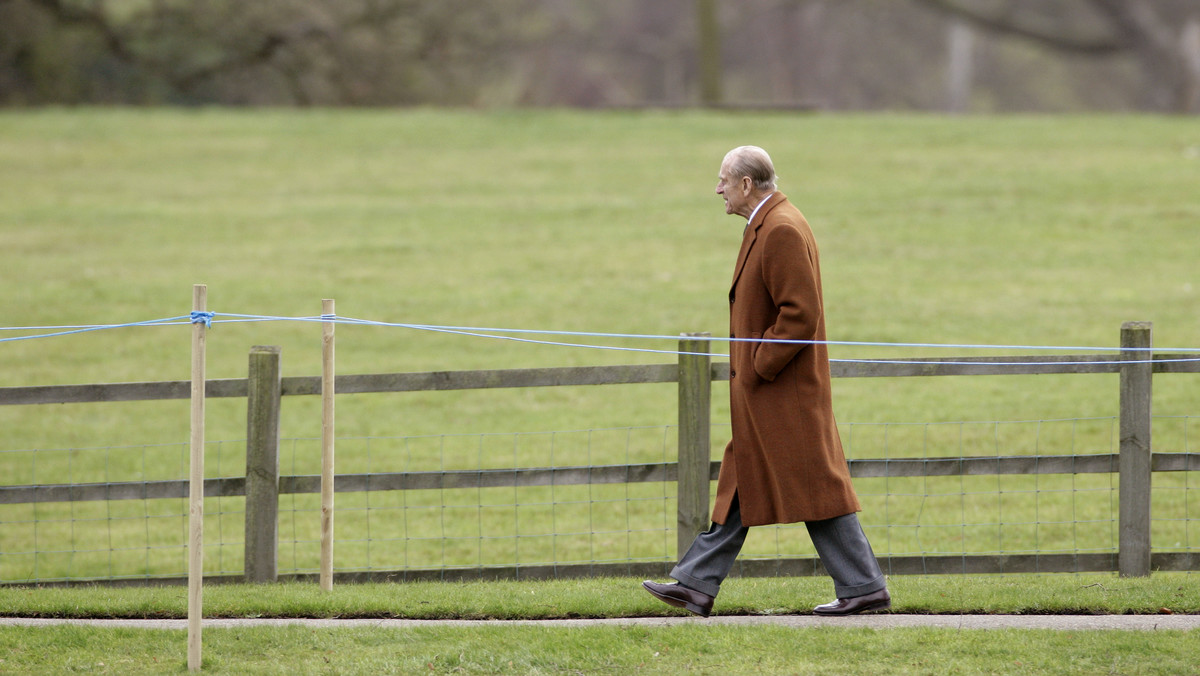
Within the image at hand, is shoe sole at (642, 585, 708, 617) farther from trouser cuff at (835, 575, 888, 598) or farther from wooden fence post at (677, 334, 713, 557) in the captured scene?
wooden fence post at (677, 334, 713, 557)

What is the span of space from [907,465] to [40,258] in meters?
13.7

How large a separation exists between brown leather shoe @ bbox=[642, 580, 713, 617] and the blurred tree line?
85.7ft

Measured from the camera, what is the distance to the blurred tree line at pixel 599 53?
3306 cm

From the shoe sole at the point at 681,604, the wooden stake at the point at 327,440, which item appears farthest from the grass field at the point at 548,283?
the shoe sole at the point at 681,604

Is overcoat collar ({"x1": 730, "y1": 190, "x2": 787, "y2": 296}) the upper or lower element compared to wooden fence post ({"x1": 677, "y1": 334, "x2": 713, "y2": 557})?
upper

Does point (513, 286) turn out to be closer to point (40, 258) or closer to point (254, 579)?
point (40, 258)

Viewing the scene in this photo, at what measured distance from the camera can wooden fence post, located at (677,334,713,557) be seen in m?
6.59

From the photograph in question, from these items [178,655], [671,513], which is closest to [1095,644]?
[178,655]

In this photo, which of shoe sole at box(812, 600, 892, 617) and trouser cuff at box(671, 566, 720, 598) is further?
trouser cuff at box(671, 566, 720, 598)

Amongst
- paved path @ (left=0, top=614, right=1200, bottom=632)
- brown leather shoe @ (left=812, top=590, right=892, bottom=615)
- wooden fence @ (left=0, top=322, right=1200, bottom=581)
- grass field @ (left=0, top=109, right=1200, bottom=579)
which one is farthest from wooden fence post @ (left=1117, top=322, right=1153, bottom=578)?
brown leather shoe @ (left=812, top=590, right=892, bottom=615)

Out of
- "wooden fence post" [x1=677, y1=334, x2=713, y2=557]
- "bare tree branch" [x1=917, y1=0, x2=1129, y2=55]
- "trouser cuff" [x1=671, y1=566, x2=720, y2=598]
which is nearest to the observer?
"trouser cuff" [x1=671, y1=566, x2=720, y2=598]

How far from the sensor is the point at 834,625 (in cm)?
561

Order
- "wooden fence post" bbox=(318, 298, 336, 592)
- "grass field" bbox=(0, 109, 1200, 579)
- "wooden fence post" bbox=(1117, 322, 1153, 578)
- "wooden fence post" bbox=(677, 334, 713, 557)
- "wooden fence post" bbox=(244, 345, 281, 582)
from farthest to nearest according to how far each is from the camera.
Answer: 1. "grass field" bbox=(0, 109, 1200, 579)
2. "wooden fence post" bbox=(244, 345, 281, 582)
3. "wooden fence post" bbox=(677, 334, 713, 557)
4. "wooden fence post" bbox=(1117, 322, 1153, 578)
5. "wooden fence post" bbox=(318, 298, 336, 592)

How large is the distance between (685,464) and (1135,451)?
2.23 meters
